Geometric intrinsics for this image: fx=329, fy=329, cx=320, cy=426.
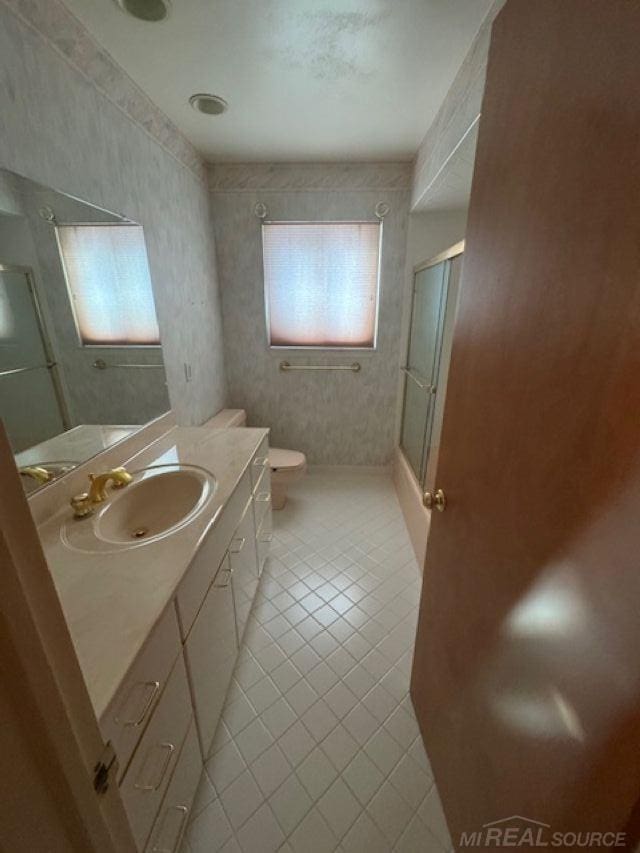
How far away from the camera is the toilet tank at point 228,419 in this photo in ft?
7.89

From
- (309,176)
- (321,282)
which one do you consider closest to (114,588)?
(321,282)

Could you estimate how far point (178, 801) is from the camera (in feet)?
2.96

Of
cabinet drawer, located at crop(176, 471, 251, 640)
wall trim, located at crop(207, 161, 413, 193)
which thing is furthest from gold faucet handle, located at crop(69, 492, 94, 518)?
wall trim, located at crop(207, 161, 413, 193)

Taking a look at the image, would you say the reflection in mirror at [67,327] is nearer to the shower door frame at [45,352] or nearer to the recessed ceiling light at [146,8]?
the shower door frame at [45,352]

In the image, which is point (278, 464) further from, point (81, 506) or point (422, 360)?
point (81, 506)

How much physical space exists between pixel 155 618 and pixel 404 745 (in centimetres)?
108

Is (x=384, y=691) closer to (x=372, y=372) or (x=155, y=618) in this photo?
(x=155, y=618)

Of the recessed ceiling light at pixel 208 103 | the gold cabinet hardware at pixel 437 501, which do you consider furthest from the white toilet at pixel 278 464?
the recessed ceiling light at pixel 208 103

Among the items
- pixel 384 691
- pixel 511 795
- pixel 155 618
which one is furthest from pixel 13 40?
pixel 384 691

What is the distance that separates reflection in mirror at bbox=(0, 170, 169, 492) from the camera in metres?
1.00

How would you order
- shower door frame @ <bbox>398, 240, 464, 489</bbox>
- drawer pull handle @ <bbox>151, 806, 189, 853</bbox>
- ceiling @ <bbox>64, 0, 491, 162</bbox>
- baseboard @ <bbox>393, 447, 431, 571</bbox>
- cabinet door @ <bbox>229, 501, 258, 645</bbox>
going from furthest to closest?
baseboard @ <bbox>393, 447, 431, 571</bbox>, shower door frame @ <bbox>398, 240, 464, 489</bbox>, cabinet door @ <bbox>229, 501, 258, 645</bbox>, ceiling @ <bbox>64, 0, 491, 162</bbox>, drawer pull handle @ <bbox>151, 806, 189, 853</bbox>

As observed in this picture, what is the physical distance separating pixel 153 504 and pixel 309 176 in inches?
92.9

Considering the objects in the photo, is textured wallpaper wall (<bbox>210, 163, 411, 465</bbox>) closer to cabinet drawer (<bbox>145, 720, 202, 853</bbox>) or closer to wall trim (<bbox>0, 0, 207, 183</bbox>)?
wall trim (<bbox>0, 0, 207, 183</bbox>)

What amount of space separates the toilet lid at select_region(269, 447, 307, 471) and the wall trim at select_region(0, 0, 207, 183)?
1943 mm
